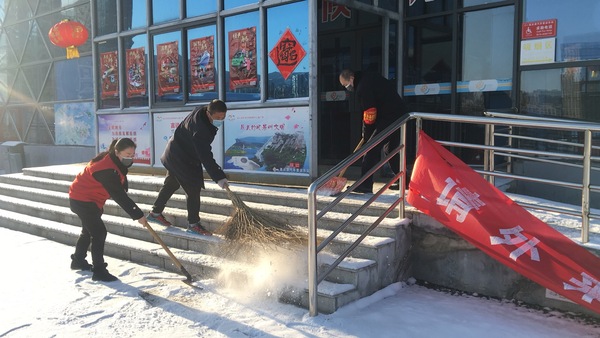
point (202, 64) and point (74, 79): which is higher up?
point (74, 79)

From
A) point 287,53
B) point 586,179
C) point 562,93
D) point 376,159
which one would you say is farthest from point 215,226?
point 562,93

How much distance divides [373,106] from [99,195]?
3174 mm

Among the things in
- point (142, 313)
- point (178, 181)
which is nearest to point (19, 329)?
point (142, 313)

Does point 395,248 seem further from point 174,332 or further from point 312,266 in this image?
point 174,332

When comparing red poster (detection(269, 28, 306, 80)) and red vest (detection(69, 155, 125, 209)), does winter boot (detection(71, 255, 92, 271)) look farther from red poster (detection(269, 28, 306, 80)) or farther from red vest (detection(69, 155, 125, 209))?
red poster (detection(269, 28, 306, 80))

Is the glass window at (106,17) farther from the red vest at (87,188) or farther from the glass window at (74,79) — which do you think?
the red vest at (87,188)

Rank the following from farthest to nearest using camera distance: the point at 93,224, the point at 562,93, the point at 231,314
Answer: the point at 562,93, the point at 93,224, the point at 231,314

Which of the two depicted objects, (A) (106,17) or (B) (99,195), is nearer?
(B) (99,195)

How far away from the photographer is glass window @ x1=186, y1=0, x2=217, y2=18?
7367mm

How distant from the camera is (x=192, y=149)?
5270mm

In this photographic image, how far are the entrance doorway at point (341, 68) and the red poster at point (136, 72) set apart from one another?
3212mm

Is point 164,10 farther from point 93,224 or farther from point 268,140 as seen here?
point 93,224

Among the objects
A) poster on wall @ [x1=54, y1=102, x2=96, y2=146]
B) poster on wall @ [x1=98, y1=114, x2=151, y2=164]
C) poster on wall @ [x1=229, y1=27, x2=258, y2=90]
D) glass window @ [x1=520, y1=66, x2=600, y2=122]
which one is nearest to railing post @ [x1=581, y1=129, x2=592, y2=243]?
glass window @ [x1=520, y1=66, x2=600, y2=122]

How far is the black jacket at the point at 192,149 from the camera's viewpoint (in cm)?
502
